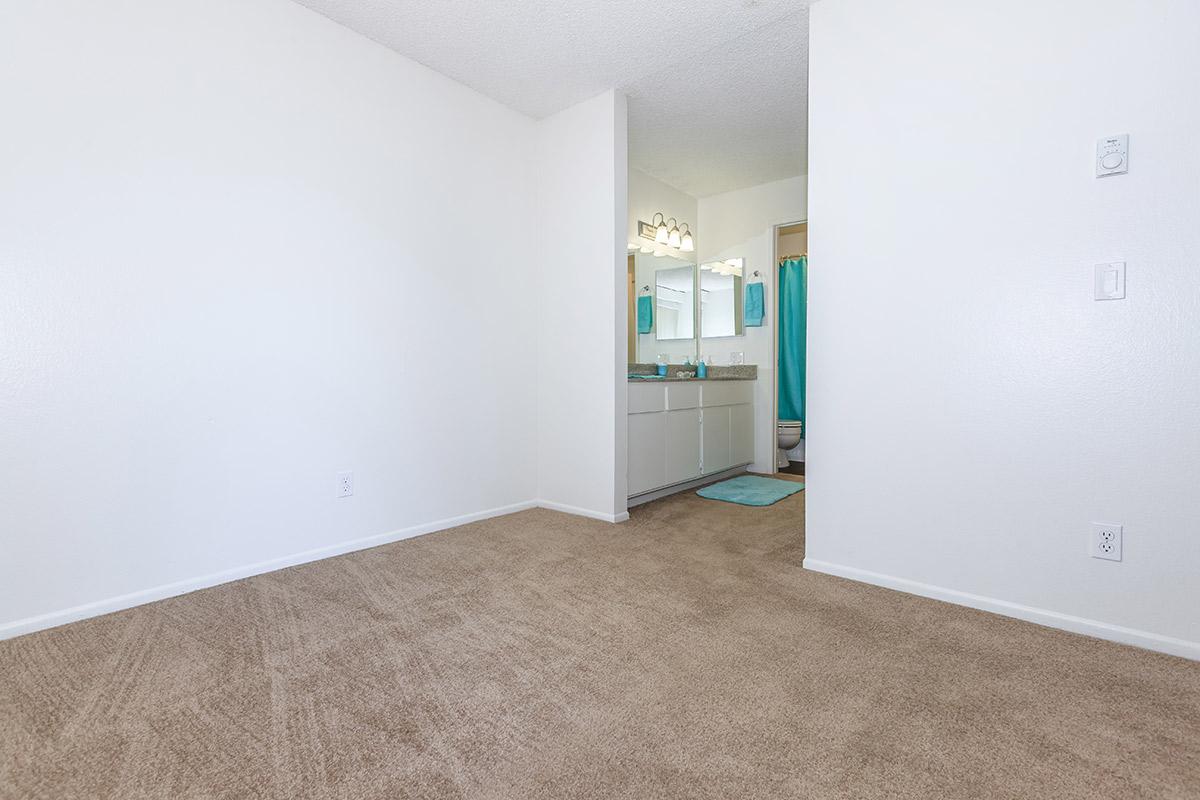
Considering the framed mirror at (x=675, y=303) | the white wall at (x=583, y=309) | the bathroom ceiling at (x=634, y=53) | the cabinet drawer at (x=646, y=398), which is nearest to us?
the bathroom ceiling at (x=634, y=53)

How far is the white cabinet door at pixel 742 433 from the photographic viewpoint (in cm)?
464

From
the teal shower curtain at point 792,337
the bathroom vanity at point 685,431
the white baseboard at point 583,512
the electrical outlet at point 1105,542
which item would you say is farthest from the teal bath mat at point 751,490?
the electrical outlet at point 1105,542

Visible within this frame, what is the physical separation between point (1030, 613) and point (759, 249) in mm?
3594

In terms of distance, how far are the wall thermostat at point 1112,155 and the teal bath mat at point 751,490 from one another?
2428 millimetres

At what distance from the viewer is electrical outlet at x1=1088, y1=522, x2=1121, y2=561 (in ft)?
5.91

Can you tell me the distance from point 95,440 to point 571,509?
2.27m

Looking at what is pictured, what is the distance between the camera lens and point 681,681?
1.56 meters

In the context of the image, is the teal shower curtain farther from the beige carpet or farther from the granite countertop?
the beige carpet

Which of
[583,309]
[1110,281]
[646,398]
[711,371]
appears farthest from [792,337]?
[1110,281]

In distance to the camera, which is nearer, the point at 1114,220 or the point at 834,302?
the point at 1114,220

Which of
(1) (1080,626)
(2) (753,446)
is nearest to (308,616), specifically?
(1) (1080,626)

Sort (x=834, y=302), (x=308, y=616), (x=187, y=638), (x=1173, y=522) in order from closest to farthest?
(x=1173, y=522), (x=187, y=638), (x=308, y=616), (x=834, y=302)

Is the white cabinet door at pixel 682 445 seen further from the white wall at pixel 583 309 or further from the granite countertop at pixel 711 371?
the white wall at pixel 583 309

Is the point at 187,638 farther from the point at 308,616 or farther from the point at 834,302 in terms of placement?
the point at 834,302
